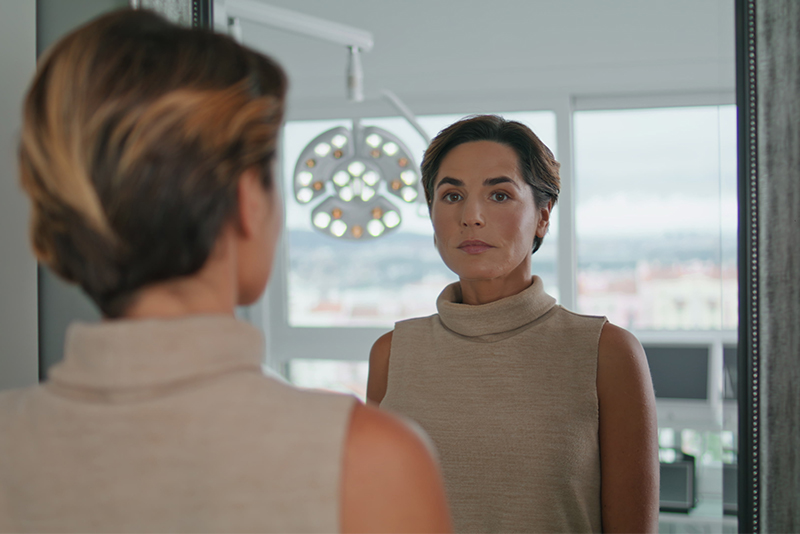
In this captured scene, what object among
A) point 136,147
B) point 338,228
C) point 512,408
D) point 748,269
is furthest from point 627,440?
point 338,228

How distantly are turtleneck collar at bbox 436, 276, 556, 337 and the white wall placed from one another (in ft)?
1.77

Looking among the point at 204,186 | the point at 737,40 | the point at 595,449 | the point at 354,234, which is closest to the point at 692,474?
the point at 354,234

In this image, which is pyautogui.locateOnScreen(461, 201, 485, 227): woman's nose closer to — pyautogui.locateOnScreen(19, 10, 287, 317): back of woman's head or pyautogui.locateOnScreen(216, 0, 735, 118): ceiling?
pyautogui.locateOnScreen(19, 10, 287, 317): back of woman's head

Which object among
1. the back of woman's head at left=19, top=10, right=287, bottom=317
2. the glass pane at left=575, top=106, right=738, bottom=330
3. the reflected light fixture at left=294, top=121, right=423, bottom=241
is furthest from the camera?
the glass pane at left=575, top=106, right=738, bottom=330

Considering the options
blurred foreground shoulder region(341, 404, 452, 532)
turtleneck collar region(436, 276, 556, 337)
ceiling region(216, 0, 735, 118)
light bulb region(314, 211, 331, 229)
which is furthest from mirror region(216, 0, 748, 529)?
blurred foreground shoulder region(341, 404, 452, 532)

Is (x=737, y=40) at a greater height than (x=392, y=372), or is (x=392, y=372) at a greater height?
(x=737, y=40)

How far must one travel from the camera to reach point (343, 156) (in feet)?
4.91

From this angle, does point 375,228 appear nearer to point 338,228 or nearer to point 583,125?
point 338,228

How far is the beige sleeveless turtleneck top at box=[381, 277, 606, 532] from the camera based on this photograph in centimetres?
75

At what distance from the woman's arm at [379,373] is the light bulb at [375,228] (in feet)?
2.17

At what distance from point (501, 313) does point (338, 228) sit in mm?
825

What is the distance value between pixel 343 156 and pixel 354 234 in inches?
7.9

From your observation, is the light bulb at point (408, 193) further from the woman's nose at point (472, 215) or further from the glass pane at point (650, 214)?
the glass pane at point (650, 214)

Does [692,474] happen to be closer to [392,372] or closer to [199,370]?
[392,372]
